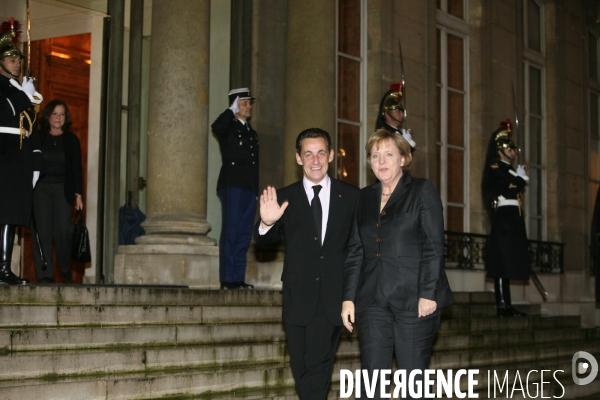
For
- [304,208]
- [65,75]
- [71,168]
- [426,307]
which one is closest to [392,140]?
[304,208]

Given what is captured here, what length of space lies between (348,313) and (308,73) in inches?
273

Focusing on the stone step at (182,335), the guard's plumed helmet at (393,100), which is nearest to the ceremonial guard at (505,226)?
the stone step at (182,335)

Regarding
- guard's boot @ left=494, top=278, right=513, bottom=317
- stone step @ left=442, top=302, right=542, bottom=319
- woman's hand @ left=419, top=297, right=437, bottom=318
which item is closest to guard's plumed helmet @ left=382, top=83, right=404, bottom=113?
stone step @ left=442, top=302, right=542, bottom=319

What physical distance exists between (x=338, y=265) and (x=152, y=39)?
512 cm

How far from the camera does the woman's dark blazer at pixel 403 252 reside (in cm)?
520

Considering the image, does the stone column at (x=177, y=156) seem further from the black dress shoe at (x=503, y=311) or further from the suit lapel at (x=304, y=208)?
the suit lapel at (x=304, y=208)

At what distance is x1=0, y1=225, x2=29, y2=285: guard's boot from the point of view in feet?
24.7

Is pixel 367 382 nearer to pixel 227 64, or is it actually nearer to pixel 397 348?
pixel 397 348

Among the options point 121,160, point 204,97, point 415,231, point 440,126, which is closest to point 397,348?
point 415,231

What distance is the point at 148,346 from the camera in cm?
711

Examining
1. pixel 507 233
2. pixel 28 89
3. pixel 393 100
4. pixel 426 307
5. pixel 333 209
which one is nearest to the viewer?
pixel 426 307

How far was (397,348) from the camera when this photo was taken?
524 cm

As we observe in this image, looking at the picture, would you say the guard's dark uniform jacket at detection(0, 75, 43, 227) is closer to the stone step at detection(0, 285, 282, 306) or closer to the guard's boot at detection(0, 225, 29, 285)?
the guard's boot at detection(0, 225, 29, 285)

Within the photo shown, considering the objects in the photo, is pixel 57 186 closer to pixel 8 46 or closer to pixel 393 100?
pixel 8 46
